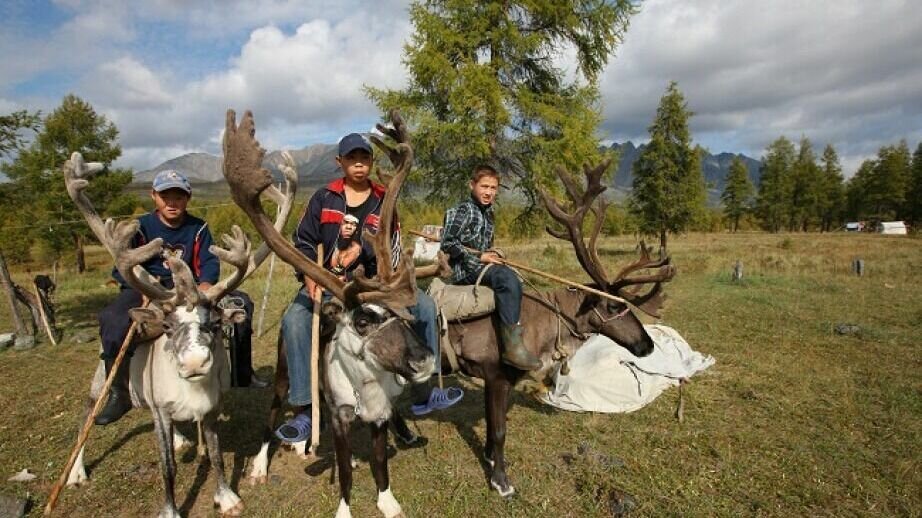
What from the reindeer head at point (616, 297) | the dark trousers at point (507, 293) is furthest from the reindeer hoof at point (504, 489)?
the reindeer head at point (616, 297)

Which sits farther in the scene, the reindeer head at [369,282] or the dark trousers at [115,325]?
the dark trousers at [115,325]

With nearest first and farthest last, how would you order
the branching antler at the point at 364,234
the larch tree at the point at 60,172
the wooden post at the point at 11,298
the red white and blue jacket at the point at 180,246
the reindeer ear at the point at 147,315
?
the branching antler at the point at 364,234, the reindeer ear at the point at 147,315, the red white and blue jacket at the point at 180,246, the wooden post at the point at 11,298, the larch tree at the point at 60,172

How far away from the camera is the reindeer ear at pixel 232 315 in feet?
13.3

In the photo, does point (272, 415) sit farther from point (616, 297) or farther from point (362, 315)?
point (616, 297)

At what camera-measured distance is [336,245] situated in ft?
14.7

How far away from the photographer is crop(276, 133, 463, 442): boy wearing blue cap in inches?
170

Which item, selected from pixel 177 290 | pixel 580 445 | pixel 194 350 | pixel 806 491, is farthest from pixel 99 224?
pixel 806 491

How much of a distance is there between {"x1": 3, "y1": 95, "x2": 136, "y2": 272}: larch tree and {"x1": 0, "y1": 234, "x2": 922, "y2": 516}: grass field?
2119cm

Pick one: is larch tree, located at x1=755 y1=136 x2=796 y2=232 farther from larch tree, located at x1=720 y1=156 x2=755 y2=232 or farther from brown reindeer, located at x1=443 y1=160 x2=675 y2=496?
brown reindeer, located at x1=443 y1=160 x2=675 y2=496

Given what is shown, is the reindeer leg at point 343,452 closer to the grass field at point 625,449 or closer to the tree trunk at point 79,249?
the grass field at point 625,449

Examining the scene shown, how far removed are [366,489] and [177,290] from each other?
2741mm

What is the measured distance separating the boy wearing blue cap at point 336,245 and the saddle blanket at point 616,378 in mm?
3205

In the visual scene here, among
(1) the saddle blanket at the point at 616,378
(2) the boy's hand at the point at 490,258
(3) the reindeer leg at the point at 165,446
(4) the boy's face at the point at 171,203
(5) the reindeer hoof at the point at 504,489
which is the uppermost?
(4) the boy's face at the point at 171,203

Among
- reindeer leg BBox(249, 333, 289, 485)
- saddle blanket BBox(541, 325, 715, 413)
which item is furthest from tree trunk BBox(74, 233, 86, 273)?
saddle blanket BBox(541, 325, 715, 413)
